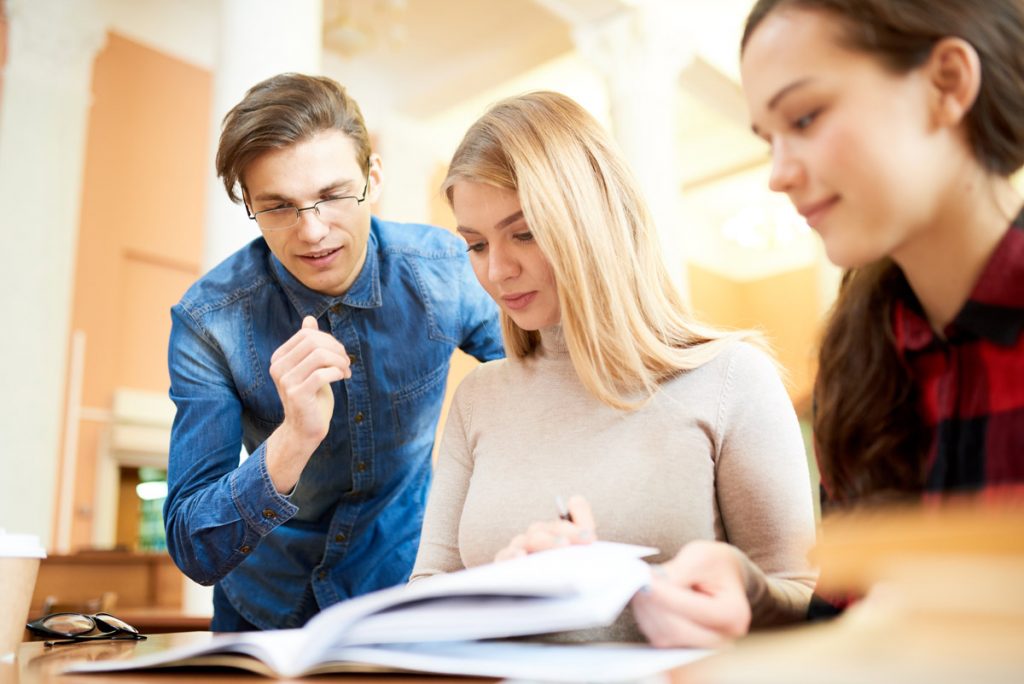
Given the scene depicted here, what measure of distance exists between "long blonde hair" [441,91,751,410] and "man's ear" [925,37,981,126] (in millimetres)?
562

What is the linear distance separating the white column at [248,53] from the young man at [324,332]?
167 centimetres

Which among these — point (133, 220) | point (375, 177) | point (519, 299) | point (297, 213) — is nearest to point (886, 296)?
point (519, 299)

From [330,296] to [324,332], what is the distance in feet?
0.72

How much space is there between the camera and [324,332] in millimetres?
1444

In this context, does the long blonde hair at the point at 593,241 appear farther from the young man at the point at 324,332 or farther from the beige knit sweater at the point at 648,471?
the young man at the point at 324,332

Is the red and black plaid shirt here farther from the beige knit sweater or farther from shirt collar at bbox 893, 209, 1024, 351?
the beige knit sweater

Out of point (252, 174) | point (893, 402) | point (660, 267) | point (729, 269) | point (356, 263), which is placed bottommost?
point (893, 402)

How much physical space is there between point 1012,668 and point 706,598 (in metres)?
0.45

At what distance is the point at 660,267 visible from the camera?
1.30m

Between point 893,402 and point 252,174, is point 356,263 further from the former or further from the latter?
point 893,402

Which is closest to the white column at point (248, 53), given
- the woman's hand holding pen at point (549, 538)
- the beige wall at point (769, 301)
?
the woman's hand holding pen at point (549, 538)

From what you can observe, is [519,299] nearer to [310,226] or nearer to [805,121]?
[310,226]

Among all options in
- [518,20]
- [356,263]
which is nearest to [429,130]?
[518,20]

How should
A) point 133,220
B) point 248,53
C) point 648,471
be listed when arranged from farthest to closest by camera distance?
point 133,220
point 248,53
point 648,471
